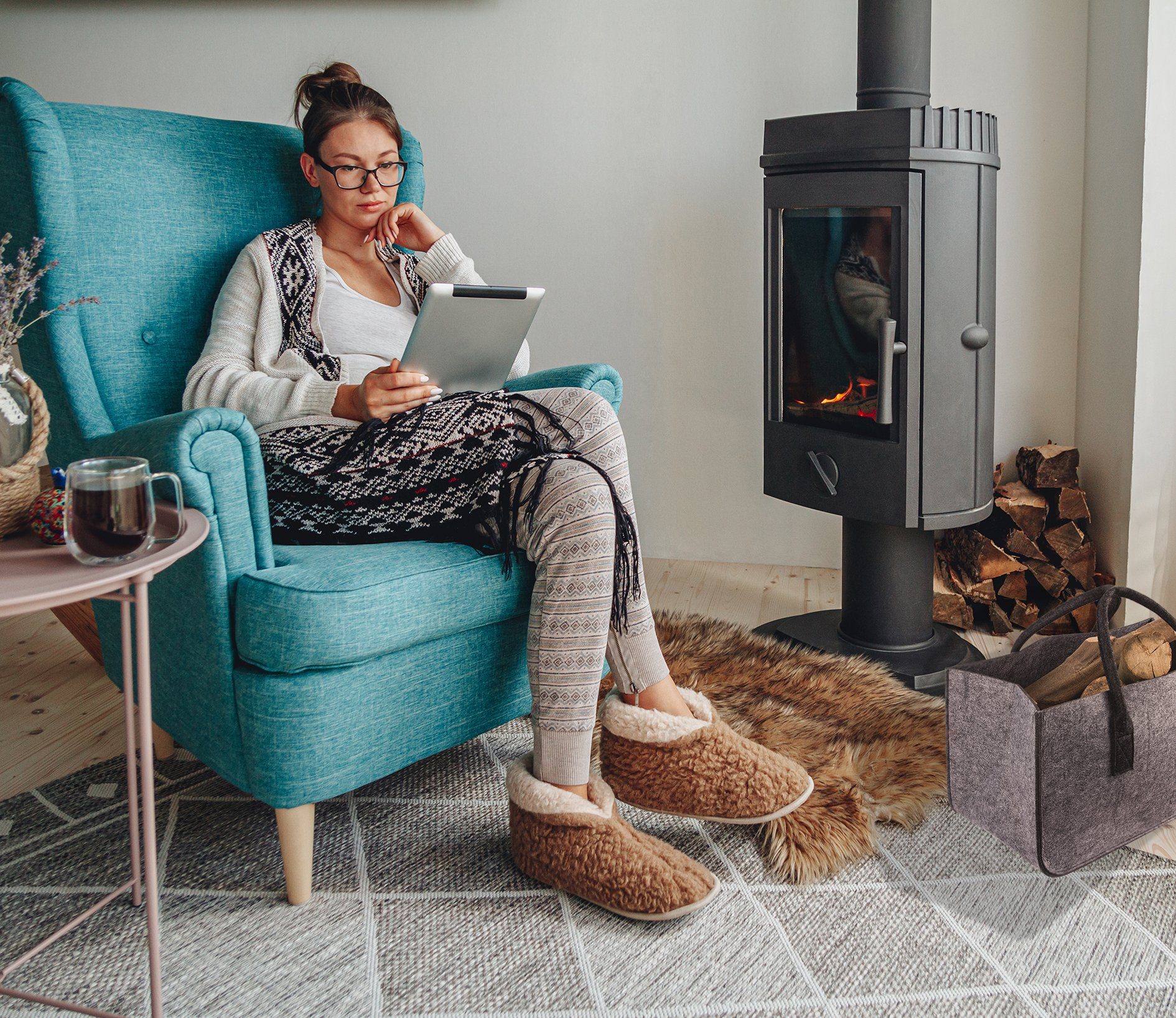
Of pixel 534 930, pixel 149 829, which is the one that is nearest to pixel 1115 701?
pixel 534 930

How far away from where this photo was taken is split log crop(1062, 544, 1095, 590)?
7.54 ft

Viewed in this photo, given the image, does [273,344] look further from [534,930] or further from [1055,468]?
[1055,468]

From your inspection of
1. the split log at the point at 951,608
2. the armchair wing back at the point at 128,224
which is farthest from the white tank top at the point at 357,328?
the split log at the point at 951,608

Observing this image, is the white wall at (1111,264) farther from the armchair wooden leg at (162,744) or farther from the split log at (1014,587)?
the armchair wooden leg at (162,744)

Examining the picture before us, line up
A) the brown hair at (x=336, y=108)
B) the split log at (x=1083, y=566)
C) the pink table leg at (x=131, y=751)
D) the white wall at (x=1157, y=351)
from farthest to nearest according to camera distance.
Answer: the split log at (x=1083, y=566) < the white wall at (x=1157, y=351) < the brown hair at (x=336, y=108) < the pink table leg at (x=131, y=751)

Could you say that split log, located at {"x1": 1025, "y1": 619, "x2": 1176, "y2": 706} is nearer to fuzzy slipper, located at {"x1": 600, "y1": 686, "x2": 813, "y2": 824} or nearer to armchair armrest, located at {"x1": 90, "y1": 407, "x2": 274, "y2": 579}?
fuzzy slipper, located at {"x1": 600, "y1": 686, "x2": 813, "y2": 824}

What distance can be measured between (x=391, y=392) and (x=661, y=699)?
57 centimetres

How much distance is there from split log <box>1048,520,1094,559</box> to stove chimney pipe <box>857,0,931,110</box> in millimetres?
928

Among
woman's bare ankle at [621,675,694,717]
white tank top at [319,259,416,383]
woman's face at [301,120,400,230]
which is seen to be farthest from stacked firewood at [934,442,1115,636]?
woman's face at [301,120,400,230]

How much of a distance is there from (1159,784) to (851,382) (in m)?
0.96

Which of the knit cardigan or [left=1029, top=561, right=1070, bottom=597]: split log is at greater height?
the knit cardigan

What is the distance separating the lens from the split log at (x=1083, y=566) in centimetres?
230

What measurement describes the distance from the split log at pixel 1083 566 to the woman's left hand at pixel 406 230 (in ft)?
4.79

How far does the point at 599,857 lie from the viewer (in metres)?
1.35
